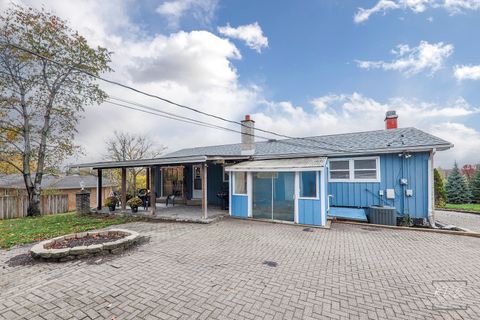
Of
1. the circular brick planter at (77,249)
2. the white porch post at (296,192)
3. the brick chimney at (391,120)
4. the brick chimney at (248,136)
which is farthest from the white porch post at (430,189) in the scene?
the circular brick planter at (77,249)

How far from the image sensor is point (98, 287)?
3.68 metres

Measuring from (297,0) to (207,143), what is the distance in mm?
14025

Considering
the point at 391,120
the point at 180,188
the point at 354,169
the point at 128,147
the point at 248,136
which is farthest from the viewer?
the point at 128,147

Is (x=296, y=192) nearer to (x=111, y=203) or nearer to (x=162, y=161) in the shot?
(x=162, y=161)

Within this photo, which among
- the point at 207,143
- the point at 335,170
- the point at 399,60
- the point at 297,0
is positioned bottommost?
the point at 335,170

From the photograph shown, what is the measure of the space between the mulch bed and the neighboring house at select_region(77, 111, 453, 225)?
357cm

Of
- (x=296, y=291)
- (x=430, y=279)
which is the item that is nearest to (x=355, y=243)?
Result: (x=430, y=279)

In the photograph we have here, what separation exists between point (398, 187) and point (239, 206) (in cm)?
683

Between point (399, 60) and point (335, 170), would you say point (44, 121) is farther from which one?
point (399, 60)

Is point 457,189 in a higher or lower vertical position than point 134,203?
lower

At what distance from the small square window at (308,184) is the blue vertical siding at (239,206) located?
2.49 m

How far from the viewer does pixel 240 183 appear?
381 inches

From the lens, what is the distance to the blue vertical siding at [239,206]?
31.0 feet

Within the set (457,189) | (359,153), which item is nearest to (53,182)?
(359,153)
